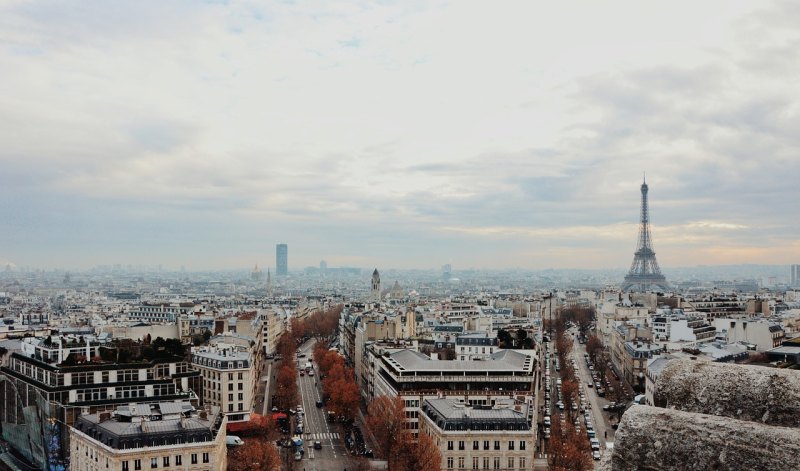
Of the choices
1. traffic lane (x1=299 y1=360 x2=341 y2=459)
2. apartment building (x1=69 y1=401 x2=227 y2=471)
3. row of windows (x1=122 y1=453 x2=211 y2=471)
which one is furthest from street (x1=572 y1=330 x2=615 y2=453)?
row of windows (x1=122 y1=453 x2=211 y2=471)

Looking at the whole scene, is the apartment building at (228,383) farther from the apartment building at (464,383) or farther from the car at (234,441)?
the apartment building at (464,383)

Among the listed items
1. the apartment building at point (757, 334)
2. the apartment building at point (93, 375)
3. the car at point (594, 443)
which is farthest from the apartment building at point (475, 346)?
the apartment building at point (757, 334)

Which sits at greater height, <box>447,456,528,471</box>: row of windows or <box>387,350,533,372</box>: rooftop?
<box>387,350,533,372</box>: rooftop

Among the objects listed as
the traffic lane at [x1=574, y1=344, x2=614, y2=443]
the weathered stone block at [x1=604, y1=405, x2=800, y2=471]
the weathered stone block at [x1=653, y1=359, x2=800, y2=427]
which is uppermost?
the weathered stone block at [x1=653, y1=359, x2=800, y2=427]

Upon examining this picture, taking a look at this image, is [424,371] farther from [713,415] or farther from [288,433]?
[713,415]

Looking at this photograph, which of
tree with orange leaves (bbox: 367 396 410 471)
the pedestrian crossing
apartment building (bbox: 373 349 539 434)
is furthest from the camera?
the pedestrian crossing

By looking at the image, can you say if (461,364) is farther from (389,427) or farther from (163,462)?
(163,462)

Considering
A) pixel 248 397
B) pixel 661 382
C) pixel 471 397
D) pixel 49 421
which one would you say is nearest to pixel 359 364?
pixel 248 397

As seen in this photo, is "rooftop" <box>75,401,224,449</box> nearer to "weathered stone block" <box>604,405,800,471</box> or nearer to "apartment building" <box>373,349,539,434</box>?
"apartment building" <box>373,349,539,434</box>
